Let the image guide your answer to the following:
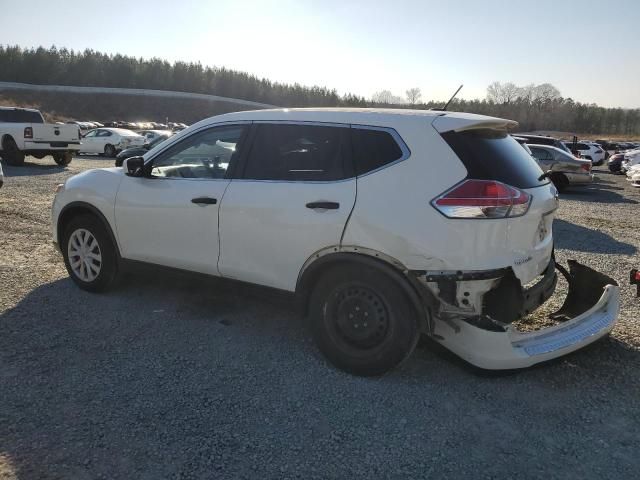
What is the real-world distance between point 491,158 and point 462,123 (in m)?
0.30

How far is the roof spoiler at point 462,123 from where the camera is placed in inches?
139

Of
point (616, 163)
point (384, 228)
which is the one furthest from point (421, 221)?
point (616, 163)

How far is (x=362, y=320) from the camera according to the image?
11.9ft

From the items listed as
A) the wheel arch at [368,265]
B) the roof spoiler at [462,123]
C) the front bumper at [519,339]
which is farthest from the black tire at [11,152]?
the front bumper at [519,339]

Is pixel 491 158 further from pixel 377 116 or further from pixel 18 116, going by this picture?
pixel 18 116

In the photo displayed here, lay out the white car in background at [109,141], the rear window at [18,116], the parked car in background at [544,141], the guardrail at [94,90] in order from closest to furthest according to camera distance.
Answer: the rear window at [18,116] < the parked car in background at [544,141] < the white car in background at [109,141] < the guardrail at [94,90]

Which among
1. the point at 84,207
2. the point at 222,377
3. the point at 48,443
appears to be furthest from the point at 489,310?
the point at 84,207

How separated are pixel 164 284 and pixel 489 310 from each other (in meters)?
3.43

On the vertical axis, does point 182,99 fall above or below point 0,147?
above

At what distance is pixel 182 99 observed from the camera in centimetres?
8612

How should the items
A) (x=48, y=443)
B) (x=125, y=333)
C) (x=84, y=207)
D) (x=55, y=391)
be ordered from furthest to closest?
(x=84, y=207)
(x=125, y=333)
(x=55, y=391)
(x=48, y=443)

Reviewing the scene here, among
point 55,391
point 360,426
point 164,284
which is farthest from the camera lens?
point 164,284

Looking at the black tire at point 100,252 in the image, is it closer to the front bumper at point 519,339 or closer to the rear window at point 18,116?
the front bumper at point 519,339

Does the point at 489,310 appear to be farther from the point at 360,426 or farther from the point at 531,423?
the point at 360,426
